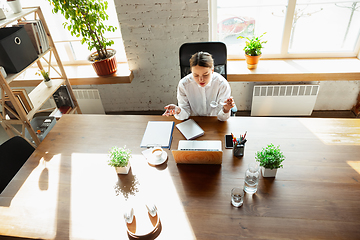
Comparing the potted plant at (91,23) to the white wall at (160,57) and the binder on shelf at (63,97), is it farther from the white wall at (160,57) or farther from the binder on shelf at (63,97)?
the binder on shelf at (63,97)

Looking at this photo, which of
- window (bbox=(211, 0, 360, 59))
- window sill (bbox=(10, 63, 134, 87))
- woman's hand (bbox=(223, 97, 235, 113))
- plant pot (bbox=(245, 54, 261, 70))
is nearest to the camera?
woman's hand (bbox=(223, 97, 235, 113))

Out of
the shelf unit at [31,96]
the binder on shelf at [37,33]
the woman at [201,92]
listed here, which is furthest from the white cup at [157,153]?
the binder on shelf at [37,33]

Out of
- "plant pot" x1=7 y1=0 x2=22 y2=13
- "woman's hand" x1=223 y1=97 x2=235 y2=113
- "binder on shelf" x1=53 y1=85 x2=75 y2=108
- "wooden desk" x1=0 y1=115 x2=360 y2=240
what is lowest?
"binder on shelf" x1=53 y1=85 x2=75 y2=108

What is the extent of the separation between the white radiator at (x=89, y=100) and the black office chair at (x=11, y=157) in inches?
59.5

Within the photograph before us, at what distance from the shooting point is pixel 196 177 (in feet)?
4.61

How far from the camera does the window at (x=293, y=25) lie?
2.67 meters

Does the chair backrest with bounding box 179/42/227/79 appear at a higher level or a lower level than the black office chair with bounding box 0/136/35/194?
higher

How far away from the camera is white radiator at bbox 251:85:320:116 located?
2861 millimetres

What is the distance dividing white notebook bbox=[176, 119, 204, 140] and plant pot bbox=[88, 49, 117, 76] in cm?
152

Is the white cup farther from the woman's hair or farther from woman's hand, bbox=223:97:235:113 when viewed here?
the woman's hair

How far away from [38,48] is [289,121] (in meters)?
2.34

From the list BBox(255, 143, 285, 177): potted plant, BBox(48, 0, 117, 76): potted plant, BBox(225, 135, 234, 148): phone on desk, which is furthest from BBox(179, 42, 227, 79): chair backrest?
BBox(48, 0, 117, 76): potted plant

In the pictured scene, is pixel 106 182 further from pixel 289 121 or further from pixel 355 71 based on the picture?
pixel 355 71

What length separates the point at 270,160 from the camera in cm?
131
